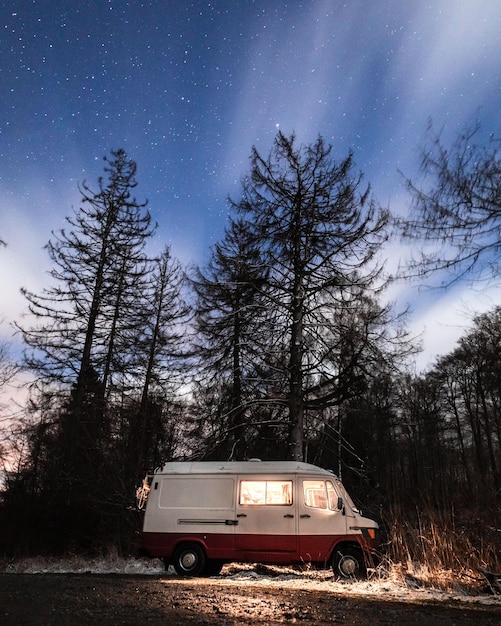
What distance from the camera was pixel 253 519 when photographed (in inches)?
416

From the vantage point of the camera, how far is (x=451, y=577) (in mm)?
7227

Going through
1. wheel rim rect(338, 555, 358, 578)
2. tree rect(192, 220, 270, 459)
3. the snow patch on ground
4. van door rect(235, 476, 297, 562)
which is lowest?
the snow patch on ground

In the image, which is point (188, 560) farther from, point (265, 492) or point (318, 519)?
point (318, 519)

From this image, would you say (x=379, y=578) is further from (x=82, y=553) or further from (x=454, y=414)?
(x=454, y=414)

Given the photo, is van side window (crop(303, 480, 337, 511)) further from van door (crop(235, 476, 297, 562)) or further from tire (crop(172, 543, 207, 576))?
tire (crop(172, 543, 207, 576))

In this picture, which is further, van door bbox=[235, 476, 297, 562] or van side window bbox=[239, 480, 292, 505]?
van side window bbox=[239, 480, 292, 505]

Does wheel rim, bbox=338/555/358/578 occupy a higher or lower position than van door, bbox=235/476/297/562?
lower

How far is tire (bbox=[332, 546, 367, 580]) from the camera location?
969 cm

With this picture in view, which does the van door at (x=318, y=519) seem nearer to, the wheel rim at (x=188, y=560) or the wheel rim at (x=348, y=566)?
the wheel rim at (x=348, y=566)

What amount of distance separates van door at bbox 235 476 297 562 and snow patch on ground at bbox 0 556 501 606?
21.0 inches

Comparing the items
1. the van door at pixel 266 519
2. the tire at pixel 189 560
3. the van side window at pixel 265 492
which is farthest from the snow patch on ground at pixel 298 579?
the van side window at pixel 265 492

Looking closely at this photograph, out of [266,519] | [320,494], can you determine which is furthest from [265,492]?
[320,494]

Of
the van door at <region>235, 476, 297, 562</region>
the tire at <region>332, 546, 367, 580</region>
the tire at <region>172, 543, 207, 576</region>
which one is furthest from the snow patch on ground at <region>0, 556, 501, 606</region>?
the van door at <region>235, 476, 297, 562</region>

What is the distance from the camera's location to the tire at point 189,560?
10555 millimetres
